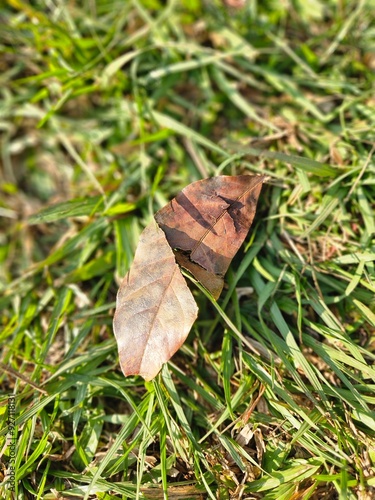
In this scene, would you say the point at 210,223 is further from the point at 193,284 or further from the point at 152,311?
the point at 152,311
